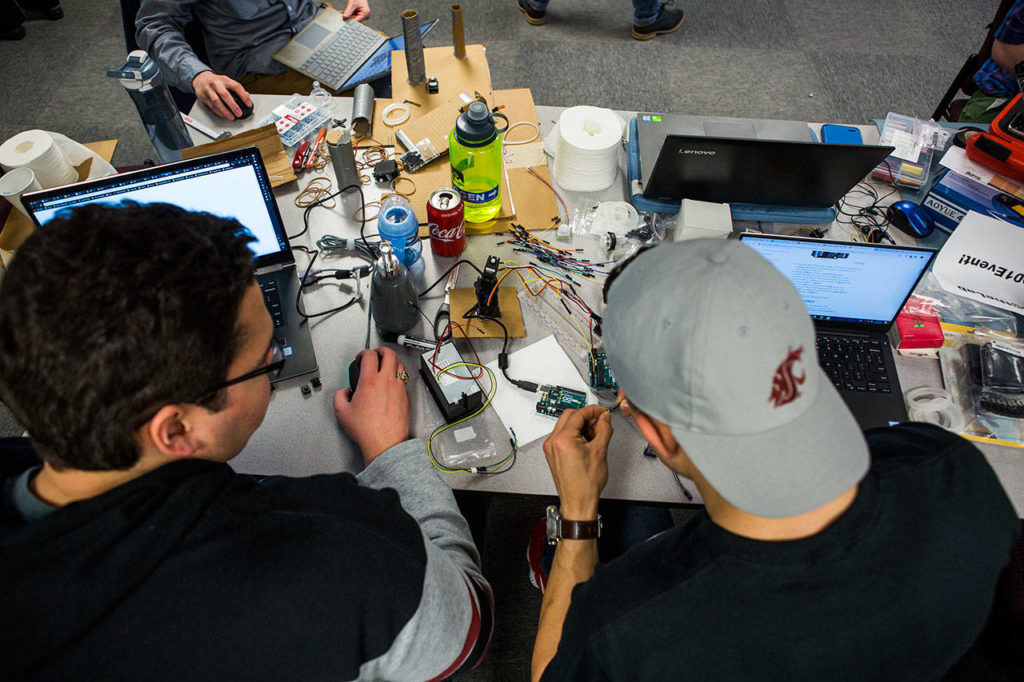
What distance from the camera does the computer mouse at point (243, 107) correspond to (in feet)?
5.55

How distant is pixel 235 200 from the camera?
3.82 feet

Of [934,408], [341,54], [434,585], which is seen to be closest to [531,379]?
[434,585]

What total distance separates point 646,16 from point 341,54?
2.03 metres

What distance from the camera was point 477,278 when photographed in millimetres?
1397

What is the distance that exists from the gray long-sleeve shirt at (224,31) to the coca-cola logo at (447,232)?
109 centimetres

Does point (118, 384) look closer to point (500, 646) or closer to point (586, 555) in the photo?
point (586, 555)

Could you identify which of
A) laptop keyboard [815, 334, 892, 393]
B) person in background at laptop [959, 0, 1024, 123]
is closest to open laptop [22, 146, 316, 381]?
laptop keyboard [815, 334, 892, 393]

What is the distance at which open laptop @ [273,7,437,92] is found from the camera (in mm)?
1971

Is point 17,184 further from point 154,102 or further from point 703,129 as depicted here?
point 703,129

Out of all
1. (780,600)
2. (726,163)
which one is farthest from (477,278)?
(780,600)

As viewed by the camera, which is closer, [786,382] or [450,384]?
[786,382]

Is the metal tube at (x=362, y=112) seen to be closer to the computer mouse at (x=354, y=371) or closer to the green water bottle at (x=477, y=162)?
the green water bottle at (x=477, y=162)

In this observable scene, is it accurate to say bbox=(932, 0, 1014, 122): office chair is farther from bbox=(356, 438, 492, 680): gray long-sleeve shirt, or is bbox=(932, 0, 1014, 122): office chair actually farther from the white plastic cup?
the white plastic cup

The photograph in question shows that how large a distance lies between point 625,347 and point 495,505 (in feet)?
4.02
